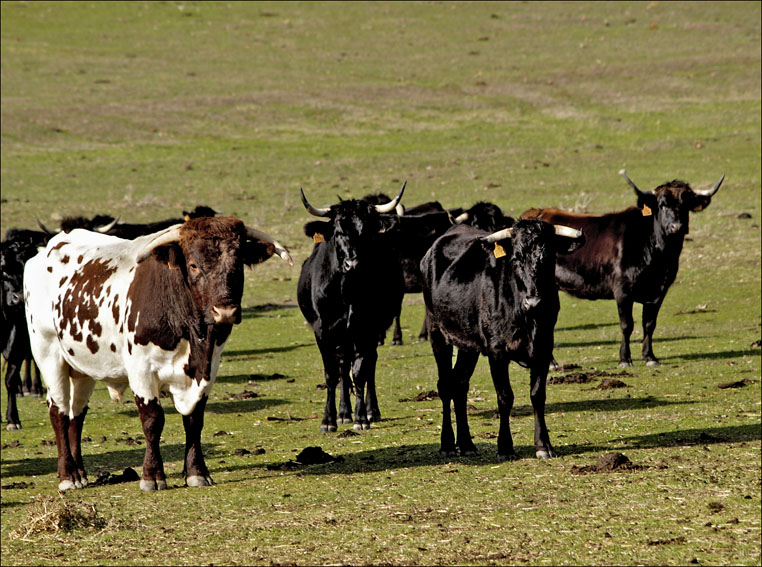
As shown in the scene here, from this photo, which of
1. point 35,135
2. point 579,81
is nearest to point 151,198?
point 35,135

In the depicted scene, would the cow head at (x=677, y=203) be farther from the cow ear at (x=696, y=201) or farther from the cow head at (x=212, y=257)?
the cow head at (x=212, y=257)

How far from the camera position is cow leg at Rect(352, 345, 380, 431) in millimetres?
Answer: 13766

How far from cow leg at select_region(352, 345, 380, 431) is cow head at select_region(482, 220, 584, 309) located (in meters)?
2.96

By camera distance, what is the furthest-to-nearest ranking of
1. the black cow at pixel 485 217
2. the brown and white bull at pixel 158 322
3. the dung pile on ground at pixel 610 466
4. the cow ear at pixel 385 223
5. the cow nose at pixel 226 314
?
the black cow at pixel 485 217, the cow ear at pixel 385 223, the brown and white bull at pixel 158 322, the dung pile on ground at pixel 610 466, the cow nose at pixel 226 314

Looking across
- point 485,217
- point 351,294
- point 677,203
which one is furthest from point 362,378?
point 677,203

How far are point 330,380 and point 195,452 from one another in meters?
3.32

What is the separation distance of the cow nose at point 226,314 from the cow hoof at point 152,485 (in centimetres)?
168

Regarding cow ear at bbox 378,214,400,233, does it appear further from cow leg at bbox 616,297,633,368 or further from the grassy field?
cow leg at bbox 616,297,633,368

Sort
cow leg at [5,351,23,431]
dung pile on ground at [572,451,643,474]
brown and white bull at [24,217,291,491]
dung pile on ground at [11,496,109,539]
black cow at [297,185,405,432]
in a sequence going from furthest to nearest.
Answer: cow leg at [5,351,23,431] < black cow at [297,185,405,432] < brown and white bull at [24,217,291,491] < dung pile on ground at [572,451,643,474] < dung pile on ground at [11,496,109,539]

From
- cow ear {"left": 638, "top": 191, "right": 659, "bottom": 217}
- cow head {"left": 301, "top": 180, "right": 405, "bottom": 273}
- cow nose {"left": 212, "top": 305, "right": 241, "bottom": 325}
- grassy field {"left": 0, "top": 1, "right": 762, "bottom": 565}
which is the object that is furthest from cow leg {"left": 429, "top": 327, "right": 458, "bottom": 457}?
cow ear {"left": 638, "top": 191, "right": 659, "bottom": 217}

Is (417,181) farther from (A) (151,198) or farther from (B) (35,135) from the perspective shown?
(B) (35,135)

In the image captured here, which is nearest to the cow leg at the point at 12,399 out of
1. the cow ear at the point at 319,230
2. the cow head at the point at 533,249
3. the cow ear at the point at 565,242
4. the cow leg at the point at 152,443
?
the cow ear at the point at 319,230

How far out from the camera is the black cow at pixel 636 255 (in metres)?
18.9

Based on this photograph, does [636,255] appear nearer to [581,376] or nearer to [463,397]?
[581,376]
